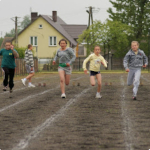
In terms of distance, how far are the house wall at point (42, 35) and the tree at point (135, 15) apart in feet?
34.2

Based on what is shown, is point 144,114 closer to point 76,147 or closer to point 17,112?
point 17,112

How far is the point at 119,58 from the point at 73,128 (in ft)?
181

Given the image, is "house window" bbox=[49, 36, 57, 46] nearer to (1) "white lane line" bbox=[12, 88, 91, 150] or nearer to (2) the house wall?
(2) the house wall

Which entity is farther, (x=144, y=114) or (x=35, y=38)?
(x=35, y=38)

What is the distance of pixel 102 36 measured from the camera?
5938 cm

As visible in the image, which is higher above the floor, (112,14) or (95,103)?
(112,14)

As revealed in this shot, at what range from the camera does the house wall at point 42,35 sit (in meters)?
68.6

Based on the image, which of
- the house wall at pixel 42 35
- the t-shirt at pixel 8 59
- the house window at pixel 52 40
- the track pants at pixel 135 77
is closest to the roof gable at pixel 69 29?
the house wall at pixel 42 35

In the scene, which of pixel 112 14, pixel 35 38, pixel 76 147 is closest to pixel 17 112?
pixel 76 147

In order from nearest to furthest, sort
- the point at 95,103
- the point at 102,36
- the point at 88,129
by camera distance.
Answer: the point at 88,129, the point at 95,103, the point at 102,36

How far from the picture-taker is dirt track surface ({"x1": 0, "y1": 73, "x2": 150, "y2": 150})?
622 cm

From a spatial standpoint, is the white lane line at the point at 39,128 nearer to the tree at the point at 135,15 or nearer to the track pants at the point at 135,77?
the track pants at the point at 135,77

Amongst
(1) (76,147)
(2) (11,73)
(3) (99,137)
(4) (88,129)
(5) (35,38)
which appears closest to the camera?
(1) (76,147)

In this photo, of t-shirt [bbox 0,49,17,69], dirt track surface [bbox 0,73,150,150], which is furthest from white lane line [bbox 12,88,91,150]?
t-shirt [bbox 0,49,17,69]
